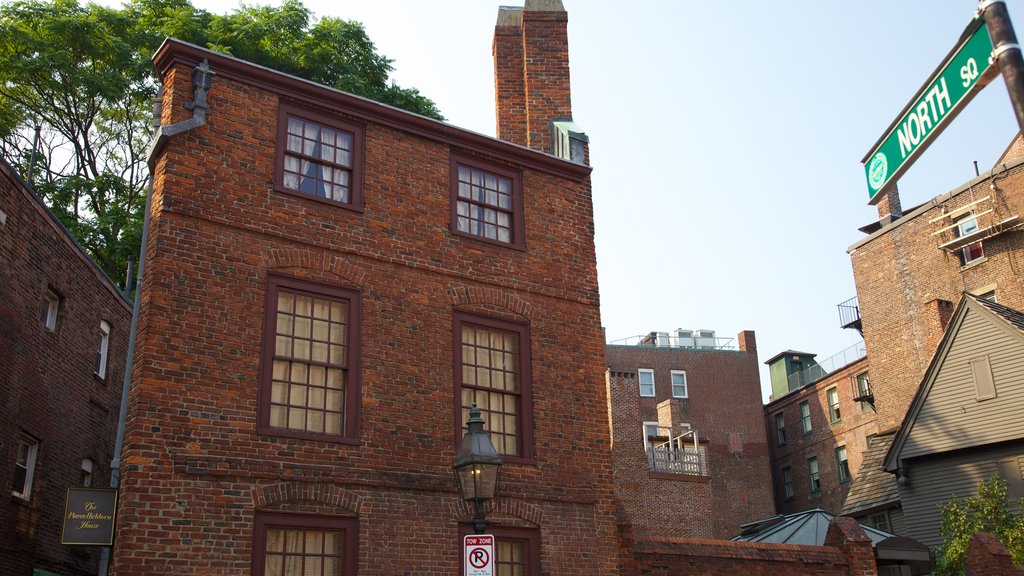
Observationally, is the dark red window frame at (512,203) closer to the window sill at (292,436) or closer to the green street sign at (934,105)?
the window sill at (292,436)

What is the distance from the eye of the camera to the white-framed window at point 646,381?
171ft

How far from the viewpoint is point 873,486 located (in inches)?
1231

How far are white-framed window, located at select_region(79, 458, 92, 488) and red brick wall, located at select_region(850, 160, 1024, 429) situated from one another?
27223 mm

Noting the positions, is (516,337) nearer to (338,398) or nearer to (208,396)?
(338,398)

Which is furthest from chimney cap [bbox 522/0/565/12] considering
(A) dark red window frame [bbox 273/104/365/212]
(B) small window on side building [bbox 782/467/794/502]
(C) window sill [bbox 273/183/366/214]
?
(B) small window on side building [bbox 782/467/794/502]

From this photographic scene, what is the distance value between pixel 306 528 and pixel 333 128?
6219 millimetres

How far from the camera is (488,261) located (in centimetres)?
1606

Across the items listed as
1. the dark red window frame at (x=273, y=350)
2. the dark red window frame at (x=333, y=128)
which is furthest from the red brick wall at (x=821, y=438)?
the dark red window frame at (x=273, y=350)

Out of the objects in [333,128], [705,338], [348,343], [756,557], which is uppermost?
[705,338]

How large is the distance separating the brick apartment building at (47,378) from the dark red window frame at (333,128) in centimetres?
552

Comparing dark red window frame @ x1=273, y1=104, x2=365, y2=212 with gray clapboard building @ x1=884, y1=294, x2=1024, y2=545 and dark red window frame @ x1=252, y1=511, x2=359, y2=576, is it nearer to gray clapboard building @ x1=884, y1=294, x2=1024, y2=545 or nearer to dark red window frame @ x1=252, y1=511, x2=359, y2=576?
dark red window frame @ x1=252, y1=511, x2=359, y2=576

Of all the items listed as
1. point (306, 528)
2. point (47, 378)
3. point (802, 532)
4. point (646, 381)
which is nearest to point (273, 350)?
point (306, 528)

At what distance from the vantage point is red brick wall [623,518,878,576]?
16.1 metres

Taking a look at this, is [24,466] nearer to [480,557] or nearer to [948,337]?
[480,557]
